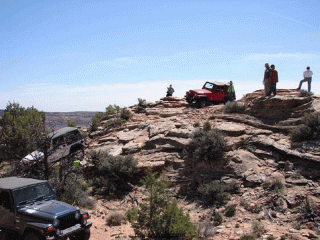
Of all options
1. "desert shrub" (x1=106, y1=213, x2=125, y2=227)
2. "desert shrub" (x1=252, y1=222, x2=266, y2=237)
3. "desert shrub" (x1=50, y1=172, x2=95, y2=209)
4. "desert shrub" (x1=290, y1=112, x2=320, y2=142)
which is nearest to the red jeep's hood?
"desert shrub" (x1=290, y1=112, x2=320, y2=142)

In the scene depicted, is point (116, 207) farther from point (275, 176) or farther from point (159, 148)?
point (275, 176)

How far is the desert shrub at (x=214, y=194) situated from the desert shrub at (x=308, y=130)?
4.19 m

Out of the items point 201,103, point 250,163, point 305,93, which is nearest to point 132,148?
point 250,163

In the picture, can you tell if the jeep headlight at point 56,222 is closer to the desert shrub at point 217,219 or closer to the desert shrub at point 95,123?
the desert shrub at point 217,219

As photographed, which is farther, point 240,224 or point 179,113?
point 179,113

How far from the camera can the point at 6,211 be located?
20.6ft

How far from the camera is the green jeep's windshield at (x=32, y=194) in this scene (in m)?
6.30

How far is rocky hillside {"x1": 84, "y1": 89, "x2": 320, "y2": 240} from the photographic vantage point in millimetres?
7531

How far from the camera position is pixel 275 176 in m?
9.74

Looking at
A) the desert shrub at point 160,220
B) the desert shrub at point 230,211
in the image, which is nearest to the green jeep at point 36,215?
the desert shrub at point 160,220

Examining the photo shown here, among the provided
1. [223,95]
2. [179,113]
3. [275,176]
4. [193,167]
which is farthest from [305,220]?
[223,95]

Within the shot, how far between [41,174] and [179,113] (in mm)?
10840

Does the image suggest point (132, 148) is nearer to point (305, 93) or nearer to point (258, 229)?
point (258, 229)

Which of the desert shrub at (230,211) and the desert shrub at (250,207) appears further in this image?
the desert shrub at (230,211)
